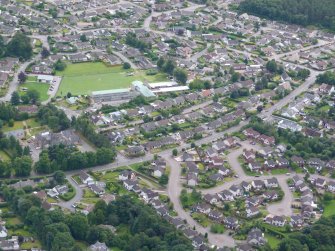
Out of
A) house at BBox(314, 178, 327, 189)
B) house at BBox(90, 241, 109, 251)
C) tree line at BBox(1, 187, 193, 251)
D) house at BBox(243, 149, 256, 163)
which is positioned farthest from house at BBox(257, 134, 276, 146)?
house at BBox(90, 241, 109, 251)

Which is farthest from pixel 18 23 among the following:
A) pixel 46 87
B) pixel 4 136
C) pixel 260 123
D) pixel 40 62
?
pixel 260 123

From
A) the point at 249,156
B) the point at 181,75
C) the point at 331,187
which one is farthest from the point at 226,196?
the point at 181,75

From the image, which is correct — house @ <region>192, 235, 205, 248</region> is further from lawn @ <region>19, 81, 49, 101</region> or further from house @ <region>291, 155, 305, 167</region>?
lawn @ <region>19, 81, 49, 101</region>

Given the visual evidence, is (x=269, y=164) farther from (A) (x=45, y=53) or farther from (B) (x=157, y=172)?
(A) (x=45, y=53)

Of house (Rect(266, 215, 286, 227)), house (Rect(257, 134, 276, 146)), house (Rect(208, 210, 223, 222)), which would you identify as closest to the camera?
house (Rect(266, 215, 286, 227))

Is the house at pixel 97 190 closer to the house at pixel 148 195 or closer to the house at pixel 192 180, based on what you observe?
the house at pixel 148 195

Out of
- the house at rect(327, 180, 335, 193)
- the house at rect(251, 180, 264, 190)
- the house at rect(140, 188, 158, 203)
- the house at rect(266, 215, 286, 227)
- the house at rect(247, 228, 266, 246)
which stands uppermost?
the house at rect(247, 228, 266, 246)

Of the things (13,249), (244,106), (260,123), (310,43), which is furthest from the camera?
(310,43)

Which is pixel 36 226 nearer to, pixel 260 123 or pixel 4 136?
pixel 4 136
